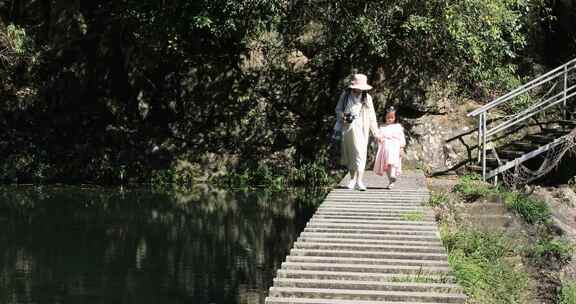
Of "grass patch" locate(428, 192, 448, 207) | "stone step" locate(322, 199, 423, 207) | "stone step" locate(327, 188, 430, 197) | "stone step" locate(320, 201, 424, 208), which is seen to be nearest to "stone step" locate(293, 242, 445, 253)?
"stone step" locate(320, 201, 424, 208)

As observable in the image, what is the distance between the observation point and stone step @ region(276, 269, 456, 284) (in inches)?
281

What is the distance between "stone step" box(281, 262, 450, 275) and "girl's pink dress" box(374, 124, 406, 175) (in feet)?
17.5

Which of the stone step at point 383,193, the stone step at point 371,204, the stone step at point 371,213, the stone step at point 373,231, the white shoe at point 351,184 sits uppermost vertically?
the white shoe at point 351,184

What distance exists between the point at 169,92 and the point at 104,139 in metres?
1.96

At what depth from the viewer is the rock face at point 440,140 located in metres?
18.0

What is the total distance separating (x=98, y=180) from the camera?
19.5 metres

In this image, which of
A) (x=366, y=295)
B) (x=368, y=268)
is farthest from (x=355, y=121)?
(x=366, y=295)

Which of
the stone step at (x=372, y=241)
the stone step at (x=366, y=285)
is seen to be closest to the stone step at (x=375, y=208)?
the stone step at (x=372, y=241)

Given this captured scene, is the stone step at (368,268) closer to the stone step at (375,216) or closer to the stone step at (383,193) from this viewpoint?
the stone step at (375,216)

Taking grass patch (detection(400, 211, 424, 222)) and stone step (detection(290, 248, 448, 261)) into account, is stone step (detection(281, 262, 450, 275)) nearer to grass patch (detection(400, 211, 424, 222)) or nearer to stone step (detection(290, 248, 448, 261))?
stone step (detection(290, 248, 448, 261))

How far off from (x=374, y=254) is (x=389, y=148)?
16.1 feet

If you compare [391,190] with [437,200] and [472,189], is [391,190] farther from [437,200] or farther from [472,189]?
[472,189]

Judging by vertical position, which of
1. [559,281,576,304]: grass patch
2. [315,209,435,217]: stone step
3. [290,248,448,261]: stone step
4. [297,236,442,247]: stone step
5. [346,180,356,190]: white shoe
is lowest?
[559,281,576,304]: grass patch

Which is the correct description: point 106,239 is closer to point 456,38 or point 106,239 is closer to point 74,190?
point 74,190
